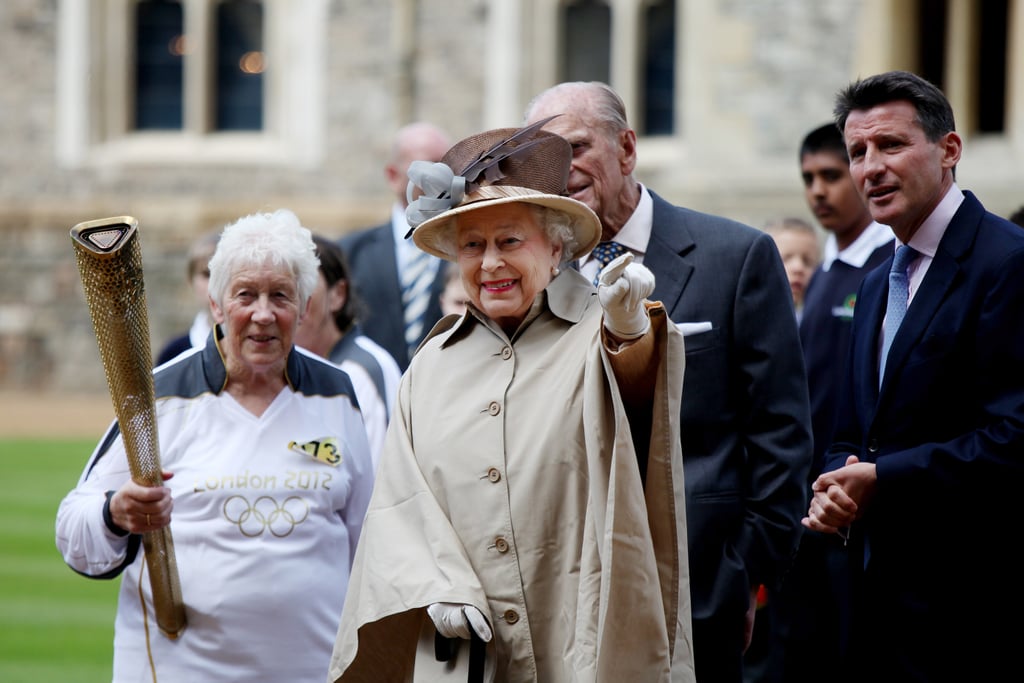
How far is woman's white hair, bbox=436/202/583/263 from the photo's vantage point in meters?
3.49

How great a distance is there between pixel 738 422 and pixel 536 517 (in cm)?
89

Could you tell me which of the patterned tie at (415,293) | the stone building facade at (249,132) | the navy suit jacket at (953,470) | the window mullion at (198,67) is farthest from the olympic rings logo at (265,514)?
the window mullion at (198,67)

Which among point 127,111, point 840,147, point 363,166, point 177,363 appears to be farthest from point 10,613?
point 127,111

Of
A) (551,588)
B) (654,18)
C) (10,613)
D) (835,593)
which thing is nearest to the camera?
(551,588)

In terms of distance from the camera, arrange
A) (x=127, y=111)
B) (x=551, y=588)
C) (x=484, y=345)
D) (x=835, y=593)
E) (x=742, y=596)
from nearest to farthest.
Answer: (x=551, y=588) < (x=484, y=345) < (x=742, y=596) < (x=835, y=593) < (x=127, y=111)

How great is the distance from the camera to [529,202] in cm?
344

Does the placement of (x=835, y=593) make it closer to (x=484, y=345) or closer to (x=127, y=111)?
(x=484, y=345)

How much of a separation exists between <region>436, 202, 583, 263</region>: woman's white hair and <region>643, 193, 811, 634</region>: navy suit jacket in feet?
1.67

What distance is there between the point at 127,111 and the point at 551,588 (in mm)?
17686

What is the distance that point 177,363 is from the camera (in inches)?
170

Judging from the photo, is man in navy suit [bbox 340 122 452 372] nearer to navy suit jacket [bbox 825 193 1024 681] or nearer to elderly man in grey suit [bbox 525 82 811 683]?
elderly man in grey suit [bbox 525 82 811 683]

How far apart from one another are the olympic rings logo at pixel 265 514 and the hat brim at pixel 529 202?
2.90 feet

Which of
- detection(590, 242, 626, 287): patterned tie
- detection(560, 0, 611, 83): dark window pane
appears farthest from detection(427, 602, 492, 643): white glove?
detection(560, 0, 611, 83): dark window pane

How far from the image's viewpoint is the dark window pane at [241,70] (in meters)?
19.7
